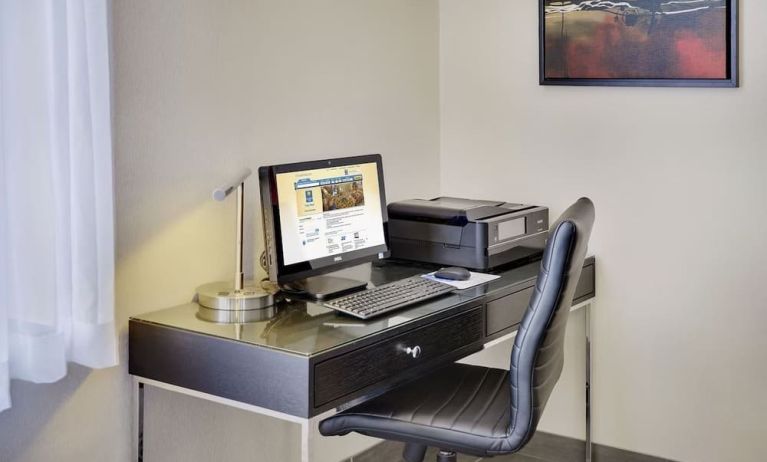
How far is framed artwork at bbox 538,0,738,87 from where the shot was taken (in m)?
2.80

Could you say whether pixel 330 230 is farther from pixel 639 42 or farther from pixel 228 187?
pixel 639 42

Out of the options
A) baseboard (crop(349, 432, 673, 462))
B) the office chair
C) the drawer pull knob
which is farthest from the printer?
baseboard (crop(349, 432, 673, 462))

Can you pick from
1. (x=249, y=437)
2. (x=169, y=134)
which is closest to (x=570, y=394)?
(x=249, y=437)

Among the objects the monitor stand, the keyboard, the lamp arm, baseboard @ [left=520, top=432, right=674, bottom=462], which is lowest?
baseboard @ [left=520, top=432, right=674, bottom=462]

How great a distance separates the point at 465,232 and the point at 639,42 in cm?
83

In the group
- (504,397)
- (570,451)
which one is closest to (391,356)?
(504,397)

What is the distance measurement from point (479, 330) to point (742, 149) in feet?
3.35

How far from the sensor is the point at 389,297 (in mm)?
2340

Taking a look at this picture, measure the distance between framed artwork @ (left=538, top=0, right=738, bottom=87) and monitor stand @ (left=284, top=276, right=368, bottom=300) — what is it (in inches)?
42.5

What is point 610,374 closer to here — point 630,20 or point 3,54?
point 630,20

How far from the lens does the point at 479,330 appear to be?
2.44 meters

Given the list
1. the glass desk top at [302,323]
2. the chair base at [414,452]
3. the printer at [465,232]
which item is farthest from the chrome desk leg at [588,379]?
the chair base at [414,452]

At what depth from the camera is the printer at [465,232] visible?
8.95ft

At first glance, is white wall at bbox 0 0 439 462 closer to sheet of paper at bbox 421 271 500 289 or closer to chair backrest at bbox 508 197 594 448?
sheet of paper at bbox 421 271 500 289
